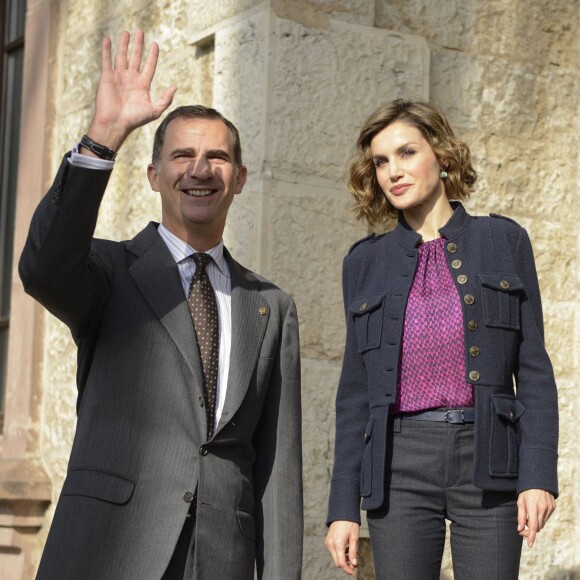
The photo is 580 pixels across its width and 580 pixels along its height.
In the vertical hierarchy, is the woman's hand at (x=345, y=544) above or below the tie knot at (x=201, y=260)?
below

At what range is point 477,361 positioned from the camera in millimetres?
3035

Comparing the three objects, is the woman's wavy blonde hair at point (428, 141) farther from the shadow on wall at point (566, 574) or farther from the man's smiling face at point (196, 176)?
the shadow on wall at point (566, 574)

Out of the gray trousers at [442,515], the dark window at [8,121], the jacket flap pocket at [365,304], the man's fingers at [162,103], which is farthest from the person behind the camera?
the dark window at [8,121]

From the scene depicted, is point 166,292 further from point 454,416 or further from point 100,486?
point 454,416

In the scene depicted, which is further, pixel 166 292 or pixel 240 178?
pixel 240 178

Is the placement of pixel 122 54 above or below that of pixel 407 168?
above

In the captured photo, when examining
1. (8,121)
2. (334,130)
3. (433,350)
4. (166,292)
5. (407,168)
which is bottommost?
(433,350)

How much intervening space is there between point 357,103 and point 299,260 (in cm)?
62

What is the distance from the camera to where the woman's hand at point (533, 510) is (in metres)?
2.92

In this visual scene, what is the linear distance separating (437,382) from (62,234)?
933 millimetres

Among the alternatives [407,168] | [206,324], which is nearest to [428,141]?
[407,168]

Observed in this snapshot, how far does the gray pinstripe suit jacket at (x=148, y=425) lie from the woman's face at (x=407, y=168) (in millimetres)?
454

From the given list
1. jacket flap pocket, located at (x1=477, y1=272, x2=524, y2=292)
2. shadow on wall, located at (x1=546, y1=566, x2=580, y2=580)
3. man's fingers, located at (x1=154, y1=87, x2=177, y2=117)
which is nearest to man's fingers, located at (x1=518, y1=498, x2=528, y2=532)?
jacket flap pocket, located at (x1=477, y1=272, x2=524, y2=292)

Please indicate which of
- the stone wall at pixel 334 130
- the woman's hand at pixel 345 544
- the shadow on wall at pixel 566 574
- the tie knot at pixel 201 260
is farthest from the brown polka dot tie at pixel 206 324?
the shadow on wall at pixel 566 574
